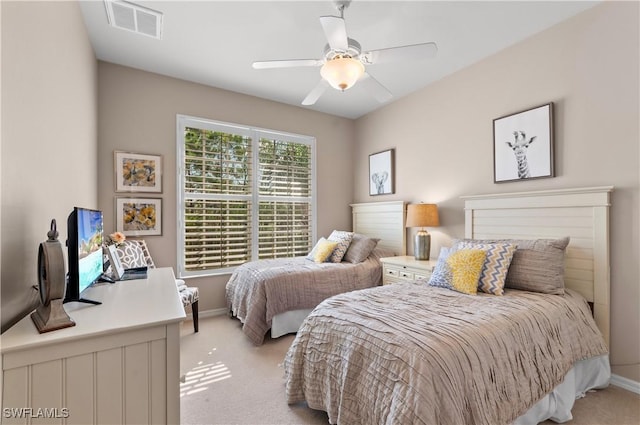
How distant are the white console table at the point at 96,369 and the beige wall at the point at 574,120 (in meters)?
2.93

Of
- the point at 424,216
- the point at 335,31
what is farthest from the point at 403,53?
the point at 424,216

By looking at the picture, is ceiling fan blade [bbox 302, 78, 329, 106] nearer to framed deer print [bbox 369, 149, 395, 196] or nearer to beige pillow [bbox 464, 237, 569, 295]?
framed deer print [bbox 369, 149, 395, 196]

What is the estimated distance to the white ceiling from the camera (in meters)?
2.27

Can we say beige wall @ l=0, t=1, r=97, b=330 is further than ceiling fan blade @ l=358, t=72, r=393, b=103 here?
No

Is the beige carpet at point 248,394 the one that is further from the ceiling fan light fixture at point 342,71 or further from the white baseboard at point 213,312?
the ceiling fan light fixture at point 342,71

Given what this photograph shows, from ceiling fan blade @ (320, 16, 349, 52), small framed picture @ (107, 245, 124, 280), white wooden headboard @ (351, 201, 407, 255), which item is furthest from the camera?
white wooden headboard @ (351, 201, 407, 255)

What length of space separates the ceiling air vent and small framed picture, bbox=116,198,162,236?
5.45 ft

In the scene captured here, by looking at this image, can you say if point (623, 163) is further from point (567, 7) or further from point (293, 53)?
point (293, 53)

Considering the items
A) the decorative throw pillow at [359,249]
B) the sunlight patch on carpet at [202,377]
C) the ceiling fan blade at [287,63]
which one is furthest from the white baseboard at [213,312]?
the ceiling fan blade at [287,63]

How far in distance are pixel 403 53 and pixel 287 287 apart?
227cm

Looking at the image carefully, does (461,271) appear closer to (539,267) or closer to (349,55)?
(539,267)

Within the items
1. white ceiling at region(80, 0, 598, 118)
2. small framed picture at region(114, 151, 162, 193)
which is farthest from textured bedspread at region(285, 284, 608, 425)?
small framed picture at region(114, 151, 162, 193)

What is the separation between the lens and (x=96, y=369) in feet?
3.45

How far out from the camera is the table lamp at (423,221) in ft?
10.8
